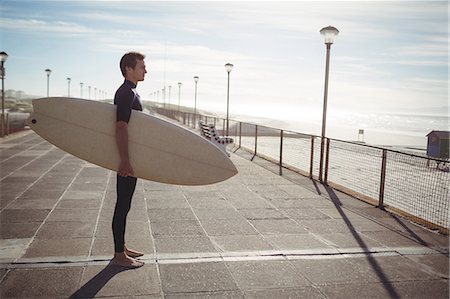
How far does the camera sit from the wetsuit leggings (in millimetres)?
3893

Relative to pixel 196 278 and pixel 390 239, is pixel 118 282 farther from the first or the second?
pixel 390 239

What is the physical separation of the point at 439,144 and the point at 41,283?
21369 millimetres

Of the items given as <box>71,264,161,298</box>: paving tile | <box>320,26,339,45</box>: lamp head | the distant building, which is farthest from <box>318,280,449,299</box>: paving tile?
the distant building

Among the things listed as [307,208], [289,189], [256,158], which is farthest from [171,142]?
[256,158]

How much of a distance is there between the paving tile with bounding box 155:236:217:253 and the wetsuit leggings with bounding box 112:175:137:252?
60cm

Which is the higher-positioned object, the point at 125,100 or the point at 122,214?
the point at 125,100

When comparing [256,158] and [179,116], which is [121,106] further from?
[179,116]

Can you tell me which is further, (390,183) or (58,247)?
(390,183)

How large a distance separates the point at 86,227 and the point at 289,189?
14.1 ft

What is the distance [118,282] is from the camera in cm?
360

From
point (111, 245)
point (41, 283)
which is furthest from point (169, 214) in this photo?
point (41, 283)

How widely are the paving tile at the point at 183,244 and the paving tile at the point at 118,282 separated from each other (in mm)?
521

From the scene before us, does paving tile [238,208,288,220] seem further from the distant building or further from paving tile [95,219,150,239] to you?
the distant building

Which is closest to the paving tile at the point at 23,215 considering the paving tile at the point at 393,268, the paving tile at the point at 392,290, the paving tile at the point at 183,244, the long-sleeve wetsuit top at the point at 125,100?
the paving tile at the point at 183,244
